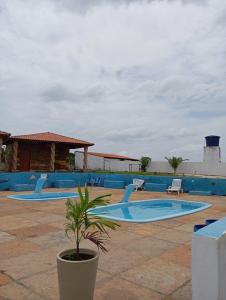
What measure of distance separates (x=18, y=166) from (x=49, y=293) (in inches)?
906

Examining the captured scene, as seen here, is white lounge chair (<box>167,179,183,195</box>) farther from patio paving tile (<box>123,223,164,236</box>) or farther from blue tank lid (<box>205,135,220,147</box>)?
blue tank lid (<box>205,135,220,147</box>)

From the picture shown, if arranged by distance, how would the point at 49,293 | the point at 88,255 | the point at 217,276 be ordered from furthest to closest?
1. the point at 49,293
2. the point at 88,255
3. the point at 217,276

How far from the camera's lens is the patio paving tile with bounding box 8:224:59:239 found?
21.1 feet

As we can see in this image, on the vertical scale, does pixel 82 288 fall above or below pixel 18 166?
below

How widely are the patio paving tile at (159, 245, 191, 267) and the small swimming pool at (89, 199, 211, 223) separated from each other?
211 inches

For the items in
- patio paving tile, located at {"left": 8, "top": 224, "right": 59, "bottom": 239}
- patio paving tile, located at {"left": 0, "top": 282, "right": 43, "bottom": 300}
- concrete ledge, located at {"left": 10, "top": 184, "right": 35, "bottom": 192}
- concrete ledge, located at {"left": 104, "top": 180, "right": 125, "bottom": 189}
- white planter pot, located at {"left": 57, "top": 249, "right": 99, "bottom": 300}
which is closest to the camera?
white planter pot, located at {"left": 57, "top": 249, "right": 99, "bottom": 300}

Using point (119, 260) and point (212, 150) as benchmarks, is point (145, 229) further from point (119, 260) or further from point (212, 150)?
point (212, 150)

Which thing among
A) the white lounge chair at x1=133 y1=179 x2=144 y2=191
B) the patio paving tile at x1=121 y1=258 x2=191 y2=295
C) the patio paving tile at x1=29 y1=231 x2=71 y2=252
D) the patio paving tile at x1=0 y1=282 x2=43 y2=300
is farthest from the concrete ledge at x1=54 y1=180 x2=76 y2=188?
the patio paving tile at x1=0 y1=282 x2=43 y2=300

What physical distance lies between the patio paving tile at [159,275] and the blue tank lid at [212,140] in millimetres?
33380

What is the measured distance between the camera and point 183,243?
6.00 meters

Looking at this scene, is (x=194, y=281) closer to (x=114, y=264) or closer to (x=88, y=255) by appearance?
(x=88, y=255)

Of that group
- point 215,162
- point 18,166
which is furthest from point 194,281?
point 215,162

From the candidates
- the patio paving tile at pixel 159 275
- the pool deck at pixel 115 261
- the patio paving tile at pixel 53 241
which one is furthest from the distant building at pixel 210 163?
the patio paving tile at pixel 159 275

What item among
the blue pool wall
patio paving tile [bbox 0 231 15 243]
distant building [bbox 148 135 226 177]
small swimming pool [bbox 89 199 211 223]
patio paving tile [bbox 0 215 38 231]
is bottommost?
small swimming pool [bbox 89 199 211 223]
